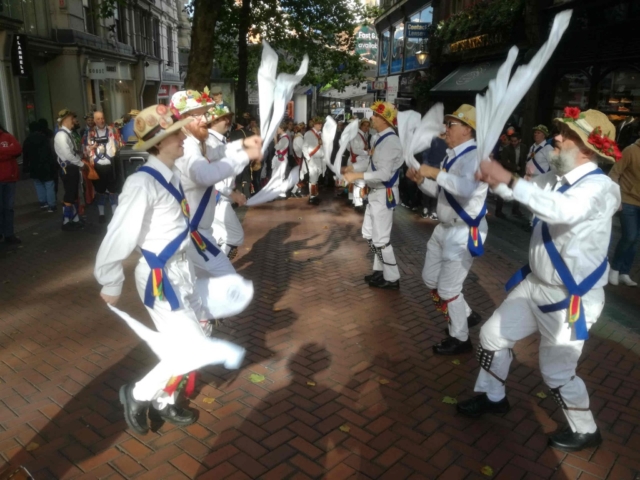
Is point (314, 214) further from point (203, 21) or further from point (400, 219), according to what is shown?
point (203, 21)

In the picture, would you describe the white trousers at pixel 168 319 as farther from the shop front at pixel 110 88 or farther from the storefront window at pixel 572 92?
the shop front at pixel 110 88

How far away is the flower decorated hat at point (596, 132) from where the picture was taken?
303cm

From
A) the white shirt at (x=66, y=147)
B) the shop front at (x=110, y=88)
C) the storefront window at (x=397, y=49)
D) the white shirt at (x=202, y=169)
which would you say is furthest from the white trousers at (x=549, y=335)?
the storefront window at (x=397, y=49)

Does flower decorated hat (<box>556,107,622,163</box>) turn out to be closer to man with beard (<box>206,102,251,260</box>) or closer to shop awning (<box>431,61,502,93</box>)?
man with beard (<box>206,102,251,260</box>)

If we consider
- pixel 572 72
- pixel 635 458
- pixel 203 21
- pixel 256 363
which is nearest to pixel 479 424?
pixel 635 458

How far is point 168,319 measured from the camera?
10.8 feet

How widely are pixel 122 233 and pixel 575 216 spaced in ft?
8.17

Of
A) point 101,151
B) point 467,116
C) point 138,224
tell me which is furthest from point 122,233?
point 101,151

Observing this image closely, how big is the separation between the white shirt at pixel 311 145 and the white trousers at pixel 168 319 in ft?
32.4

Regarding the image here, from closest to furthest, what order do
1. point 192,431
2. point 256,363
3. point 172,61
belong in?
point 192,431, point 256,363, point 172,61

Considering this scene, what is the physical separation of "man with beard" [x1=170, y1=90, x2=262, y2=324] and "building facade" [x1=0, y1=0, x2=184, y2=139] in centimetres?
1144

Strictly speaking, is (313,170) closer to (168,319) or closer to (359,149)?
(359,149)

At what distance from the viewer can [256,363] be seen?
4562mm

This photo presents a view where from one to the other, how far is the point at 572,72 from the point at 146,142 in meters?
11.8
